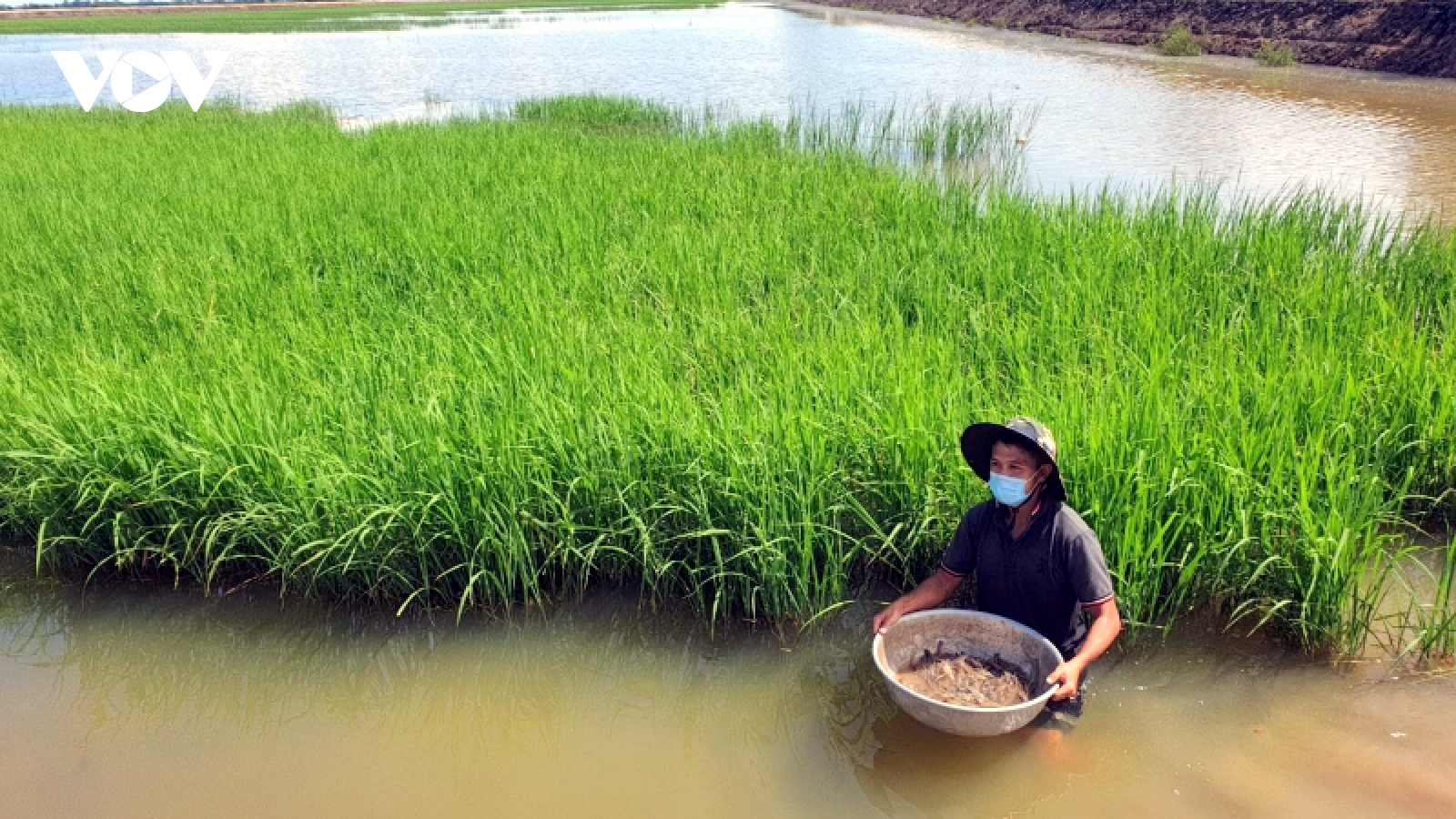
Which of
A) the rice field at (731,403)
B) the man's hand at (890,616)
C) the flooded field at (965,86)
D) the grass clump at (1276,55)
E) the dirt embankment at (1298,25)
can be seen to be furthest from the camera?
the grass clump at (1276,55)

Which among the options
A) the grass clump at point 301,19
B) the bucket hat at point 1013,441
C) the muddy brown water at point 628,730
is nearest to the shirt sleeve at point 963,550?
the bucket hat at point 1013,441

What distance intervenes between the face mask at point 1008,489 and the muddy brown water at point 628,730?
20.8 inches

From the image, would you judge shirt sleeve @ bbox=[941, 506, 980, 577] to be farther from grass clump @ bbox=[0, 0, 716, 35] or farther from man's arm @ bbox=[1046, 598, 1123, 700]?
grass clump @ bbox=[0, 0, 716, 35]

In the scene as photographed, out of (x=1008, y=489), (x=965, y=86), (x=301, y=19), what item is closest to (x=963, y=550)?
(x=1008, y=489)

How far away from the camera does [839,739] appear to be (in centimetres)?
224

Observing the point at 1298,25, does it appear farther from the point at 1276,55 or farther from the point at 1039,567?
the point at 1039,567

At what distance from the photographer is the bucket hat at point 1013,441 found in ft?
6.59

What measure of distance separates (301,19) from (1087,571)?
44.2 meters

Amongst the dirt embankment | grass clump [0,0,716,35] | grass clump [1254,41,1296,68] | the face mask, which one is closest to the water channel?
the face mask

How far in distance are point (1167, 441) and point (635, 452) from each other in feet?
4.72

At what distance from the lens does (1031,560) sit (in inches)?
85.7

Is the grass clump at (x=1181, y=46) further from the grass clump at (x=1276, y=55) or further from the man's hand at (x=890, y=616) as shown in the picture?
the man's hand at (x=890, y=616)

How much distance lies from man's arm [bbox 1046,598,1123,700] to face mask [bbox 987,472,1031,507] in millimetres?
266

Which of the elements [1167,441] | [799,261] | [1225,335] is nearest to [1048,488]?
[1167,441]
